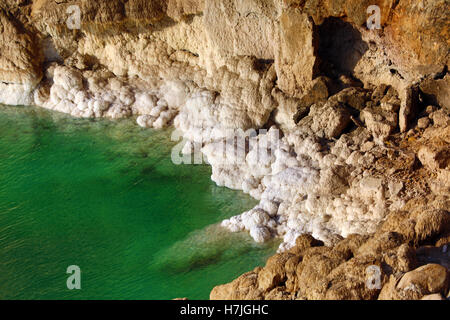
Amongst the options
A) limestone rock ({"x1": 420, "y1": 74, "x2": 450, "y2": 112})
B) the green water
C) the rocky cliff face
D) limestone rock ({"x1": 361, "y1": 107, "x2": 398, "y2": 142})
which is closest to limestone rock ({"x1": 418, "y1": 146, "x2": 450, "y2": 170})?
the rocky cliff face

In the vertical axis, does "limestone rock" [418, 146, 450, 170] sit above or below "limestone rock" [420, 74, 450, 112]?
below

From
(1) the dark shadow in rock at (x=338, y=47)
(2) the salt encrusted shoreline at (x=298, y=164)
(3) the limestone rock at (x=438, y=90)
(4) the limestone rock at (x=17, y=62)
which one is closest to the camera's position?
(2) the salt encrusted shoreline at (x=298, y=164)

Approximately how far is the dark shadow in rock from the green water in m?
3.28

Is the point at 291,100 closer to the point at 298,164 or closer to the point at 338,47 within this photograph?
the point at 338,47

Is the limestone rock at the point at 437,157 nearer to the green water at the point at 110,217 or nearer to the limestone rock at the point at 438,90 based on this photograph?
the limestone rock at the point at 438,90

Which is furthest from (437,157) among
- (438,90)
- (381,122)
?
(438,90)

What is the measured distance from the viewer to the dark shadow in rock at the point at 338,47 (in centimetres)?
1191

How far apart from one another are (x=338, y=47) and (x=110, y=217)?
223 inches

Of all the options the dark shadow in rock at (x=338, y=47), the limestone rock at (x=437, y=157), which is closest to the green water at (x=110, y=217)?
the limestone rock at (x=437, y=157)

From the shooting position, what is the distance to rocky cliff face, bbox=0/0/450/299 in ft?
22.4

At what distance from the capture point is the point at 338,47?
12.2 m

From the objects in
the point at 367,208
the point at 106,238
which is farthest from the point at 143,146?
the point at 367,208

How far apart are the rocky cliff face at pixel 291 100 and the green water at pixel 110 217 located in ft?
1.92

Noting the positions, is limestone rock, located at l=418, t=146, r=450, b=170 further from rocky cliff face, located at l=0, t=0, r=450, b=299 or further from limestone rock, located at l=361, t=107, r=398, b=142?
limestone rock, located at l=361, t=107, r=398, b=142
